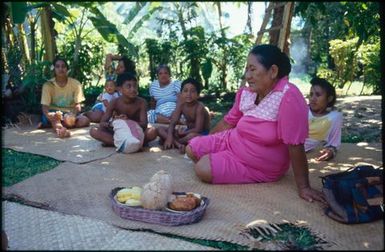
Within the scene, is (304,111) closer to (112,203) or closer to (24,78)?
(112,203)

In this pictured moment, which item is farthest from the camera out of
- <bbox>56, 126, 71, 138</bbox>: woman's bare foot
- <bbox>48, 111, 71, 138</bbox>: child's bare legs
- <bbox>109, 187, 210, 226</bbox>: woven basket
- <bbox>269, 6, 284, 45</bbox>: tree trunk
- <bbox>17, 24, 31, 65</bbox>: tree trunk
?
<bbox>17, 24, 31, 65</bbox>: tree trunk

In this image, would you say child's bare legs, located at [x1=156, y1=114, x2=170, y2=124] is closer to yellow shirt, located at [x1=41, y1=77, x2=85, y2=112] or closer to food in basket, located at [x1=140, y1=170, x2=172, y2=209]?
yellow shirt, located at [x1=41, y1=77, x2=85, y2=112]

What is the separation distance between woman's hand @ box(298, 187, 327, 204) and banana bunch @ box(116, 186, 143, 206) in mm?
1099

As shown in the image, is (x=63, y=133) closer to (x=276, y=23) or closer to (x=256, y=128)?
(x=256, y=128)

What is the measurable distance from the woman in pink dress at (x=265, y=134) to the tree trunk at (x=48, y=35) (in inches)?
180

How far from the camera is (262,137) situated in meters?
3.04

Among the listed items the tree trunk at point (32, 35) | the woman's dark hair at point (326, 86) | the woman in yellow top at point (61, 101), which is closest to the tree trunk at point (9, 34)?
the tree trunk at point (32, 35)

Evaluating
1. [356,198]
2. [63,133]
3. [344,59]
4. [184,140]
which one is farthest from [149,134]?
[344,59]

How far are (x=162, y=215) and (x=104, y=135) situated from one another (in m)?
2.25

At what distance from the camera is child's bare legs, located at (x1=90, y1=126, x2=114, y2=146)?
452cm

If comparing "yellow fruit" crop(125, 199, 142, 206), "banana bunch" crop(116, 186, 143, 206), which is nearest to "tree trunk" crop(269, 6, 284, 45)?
"banana bunch" crop(116, 186, 143, 206)

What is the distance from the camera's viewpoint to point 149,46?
889 centimetres

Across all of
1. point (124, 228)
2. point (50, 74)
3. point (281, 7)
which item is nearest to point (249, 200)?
point (124, 228)

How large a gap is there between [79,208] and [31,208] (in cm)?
30
